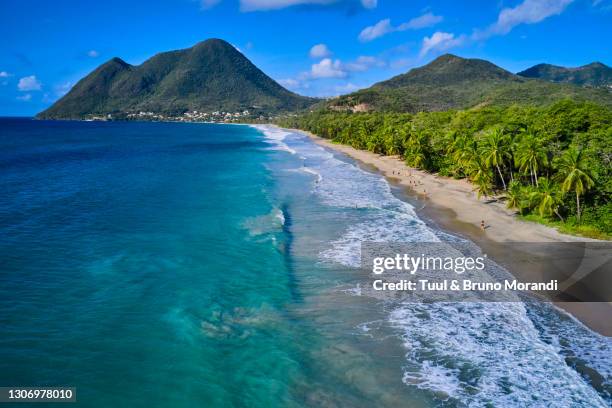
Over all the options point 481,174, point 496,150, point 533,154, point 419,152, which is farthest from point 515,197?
point 419,152

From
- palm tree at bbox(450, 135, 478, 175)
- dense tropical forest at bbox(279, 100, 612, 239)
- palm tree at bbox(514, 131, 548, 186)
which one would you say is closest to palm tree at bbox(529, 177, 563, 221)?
dense tropical forest at bbox(279, 100, 612, 239)

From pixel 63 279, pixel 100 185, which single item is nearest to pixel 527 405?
pixel 63 279

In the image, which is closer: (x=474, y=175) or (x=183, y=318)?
(x=183, y=318)

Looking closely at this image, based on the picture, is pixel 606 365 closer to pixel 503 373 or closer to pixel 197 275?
pixel 503 373

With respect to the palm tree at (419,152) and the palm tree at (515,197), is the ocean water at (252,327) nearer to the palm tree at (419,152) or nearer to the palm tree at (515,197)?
the palm tree at (515,197)

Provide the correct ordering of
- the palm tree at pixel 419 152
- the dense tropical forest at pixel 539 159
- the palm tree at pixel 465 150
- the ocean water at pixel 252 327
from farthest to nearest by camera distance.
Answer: the palm tree at pixel 419 152
the palm tree at pixel 465 150
the dense tropical forest at pixel 539 159
the ocean water at pixel 252 327

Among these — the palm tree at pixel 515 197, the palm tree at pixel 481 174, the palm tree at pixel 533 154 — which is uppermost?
the palm tree at pixel 533 154

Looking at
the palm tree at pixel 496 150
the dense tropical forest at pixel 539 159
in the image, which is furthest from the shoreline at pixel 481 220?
the palm tree at pixel 496 150
